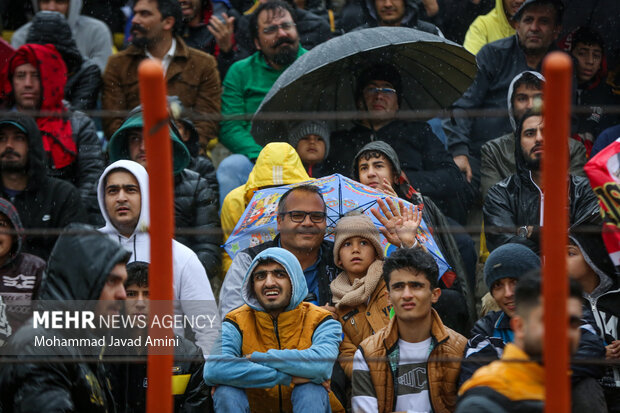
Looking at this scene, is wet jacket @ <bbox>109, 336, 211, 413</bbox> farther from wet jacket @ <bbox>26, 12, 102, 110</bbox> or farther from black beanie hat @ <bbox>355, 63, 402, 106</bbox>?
wet jacket @ <bbox>26, 12, 102, 110</bbox>

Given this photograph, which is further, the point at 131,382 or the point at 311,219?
the point at 311,219

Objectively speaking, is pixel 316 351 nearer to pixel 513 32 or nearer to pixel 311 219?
pixel 311 219

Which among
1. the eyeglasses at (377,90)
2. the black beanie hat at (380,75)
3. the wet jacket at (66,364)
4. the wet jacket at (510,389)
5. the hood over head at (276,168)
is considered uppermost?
the black beanie hat at (380,75)

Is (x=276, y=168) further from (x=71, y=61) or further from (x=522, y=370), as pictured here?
(x=522, y=370)

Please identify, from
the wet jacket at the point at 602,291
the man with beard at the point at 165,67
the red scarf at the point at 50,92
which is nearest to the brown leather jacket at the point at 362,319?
Result: the wet jacket at the point at 602,291

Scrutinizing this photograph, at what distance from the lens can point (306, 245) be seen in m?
5.33

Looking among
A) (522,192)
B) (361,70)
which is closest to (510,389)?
(522,192)

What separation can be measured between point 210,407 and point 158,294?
6.07ft

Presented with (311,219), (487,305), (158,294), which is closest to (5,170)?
(311,219)

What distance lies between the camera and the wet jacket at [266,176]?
19.4 feet

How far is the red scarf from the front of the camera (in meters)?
6.31

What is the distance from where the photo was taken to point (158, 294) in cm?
292

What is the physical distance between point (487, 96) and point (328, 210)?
176 cm

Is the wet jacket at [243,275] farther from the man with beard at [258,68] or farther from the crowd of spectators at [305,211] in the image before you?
the man with beard at [258,68]
